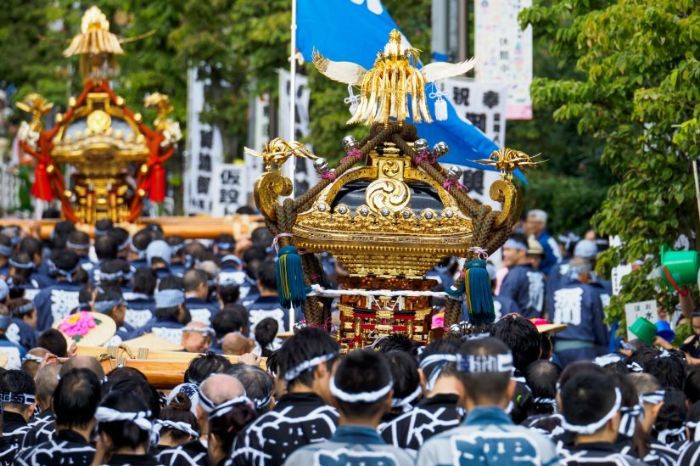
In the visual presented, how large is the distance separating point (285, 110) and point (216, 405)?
1523cm

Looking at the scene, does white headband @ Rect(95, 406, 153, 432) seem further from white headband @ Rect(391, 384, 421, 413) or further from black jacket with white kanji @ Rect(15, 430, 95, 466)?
white headband @ Rect(391, 384, 421, 413)

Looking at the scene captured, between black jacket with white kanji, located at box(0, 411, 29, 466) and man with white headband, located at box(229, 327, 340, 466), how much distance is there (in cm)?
148

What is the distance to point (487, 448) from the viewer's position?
6.62 metres

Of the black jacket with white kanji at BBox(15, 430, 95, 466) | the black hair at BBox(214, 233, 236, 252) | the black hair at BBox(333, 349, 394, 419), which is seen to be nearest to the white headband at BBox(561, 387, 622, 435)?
the black hair at BBox(333, 349, 394, 419)

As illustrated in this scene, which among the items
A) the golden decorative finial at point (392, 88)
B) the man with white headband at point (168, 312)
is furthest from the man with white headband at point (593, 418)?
Answer: the man with white headband at point (168, 312)

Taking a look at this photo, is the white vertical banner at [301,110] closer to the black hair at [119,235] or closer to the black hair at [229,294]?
the black hair at [119,235]

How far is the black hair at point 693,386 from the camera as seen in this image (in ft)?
30.4

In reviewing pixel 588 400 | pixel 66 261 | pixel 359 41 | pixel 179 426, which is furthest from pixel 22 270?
pixel 588 400

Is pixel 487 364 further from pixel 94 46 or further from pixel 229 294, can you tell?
pixel 94 46

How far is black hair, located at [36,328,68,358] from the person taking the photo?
11.6 metres

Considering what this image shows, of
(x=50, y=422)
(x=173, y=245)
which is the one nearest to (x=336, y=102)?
(x=173, y=245)

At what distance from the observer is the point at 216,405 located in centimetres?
790

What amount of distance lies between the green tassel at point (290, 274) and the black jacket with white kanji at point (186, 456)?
8.38 feet

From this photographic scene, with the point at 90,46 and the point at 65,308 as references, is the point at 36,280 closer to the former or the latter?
the point at 65,308
